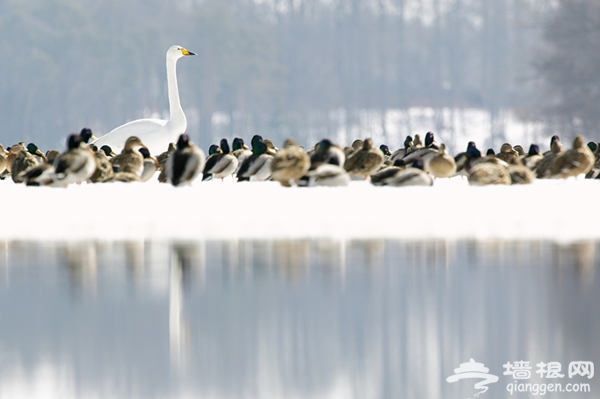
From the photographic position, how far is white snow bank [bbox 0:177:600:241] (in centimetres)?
852

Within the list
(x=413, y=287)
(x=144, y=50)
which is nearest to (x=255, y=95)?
(x=144, y=50)

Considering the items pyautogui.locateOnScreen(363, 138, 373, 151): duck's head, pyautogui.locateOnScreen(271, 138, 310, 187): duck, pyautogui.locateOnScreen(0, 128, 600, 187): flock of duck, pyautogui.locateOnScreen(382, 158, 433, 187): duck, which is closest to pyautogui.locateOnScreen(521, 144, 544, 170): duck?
pyautogui.locateOnScreen(0, 128, 600, 187): flock of duck

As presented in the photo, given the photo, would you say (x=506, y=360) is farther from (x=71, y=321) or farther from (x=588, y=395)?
(x=71, y=321)

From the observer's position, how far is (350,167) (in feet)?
41.3

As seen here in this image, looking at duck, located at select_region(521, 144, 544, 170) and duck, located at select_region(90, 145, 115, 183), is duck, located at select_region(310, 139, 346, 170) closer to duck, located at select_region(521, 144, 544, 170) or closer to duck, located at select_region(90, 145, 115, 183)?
duck, located at select_region(90, 145, 115, 183)

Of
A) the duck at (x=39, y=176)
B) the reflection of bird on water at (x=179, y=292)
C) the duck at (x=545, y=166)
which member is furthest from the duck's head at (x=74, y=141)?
the duck at (x=545, y=166)

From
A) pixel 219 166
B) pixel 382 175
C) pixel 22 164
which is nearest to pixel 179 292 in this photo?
pixel 382 175

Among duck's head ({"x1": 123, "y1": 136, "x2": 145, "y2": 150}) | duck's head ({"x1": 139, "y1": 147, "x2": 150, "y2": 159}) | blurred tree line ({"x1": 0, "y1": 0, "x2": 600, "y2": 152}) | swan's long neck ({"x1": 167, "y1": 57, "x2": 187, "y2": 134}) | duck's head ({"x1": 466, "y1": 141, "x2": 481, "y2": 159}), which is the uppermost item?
blurred tree line ({"x1": 0, "y1": 0, "x2": 600, "y2": 152})

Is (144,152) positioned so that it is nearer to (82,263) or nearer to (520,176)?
(520,176)

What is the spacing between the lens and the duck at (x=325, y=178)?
1166 cm

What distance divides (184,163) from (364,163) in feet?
6.05

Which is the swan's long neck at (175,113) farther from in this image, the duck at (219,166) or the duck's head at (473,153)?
the duck's head at (473,153)

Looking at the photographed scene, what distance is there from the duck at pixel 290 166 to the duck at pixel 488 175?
1.50 meters

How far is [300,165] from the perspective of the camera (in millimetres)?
11609
